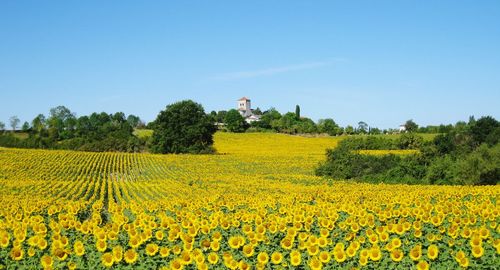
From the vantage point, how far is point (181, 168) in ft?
169

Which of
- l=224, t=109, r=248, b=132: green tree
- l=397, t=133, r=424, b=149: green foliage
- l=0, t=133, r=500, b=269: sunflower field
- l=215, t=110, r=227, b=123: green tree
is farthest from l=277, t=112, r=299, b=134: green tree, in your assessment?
l=0, t=133, r=500, b=269: sunflower field

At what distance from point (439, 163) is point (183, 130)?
49228 millimetres

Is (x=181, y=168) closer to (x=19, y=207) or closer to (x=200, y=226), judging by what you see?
(x=19, y=207)

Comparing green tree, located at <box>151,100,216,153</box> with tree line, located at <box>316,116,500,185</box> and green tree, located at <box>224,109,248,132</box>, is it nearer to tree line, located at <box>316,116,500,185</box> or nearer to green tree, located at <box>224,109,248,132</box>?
green tree, located at <box>224,109,248,132</box>

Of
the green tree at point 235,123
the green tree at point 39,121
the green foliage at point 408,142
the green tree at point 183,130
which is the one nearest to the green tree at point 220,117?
the green tree at point 235,123

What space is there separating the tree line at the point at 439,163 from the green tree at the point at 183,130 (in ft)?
121

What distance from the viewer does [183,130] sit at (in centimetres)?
7706

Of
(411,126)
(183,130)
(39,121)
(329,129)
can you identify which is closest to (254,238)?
(183,130)

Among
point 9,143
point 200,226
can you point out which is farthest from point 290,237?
Answer: point 9,143

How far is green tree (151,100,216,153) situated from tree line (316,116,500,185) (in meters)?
37.0

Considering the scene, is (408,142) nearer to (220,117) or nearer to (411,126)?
(411,126)

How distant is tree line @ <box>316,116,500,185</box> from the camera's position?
3013 centimetres

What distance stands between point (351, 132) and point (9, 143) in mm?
67511

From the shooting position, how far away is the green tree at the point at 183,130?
76375 millimetres
